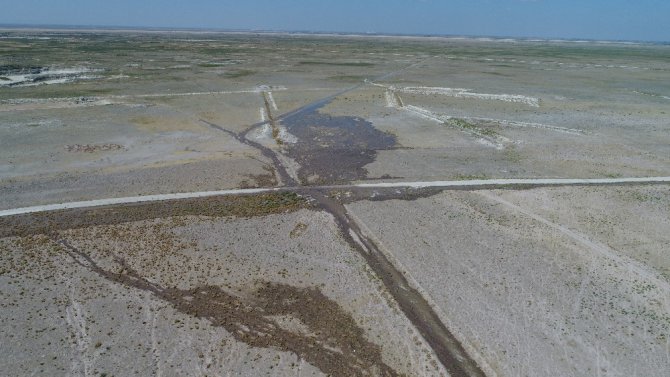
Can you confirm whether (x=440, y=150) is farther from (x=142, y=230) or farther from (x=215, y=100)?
(x=215, y=100)

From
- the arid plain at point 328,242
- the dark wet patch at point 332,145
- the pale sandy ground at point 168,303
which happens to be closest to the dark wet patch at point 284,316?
the arid plain at point 328,242

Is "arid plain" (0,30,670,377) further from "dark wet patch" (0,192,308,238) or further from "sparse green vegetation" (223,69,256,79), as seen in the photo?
"sparse green vegetation" (223,69,256,79)

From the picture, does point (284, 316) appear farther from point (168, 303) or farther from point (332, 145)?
point (332, 145)

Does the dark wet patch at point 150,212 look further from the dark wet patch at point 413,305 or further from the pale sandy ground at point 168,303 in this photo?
the dark wet patch at point 413,305

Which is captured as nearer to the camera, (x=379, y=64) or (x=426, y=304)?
(x=426, y=304)

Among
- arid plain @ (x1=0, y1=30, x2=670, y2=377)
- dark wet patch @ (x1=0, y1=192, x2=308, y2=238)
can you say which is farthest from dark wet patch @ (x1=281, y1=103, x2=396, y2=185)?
dark wet patch @ (x1=0, y1=192, x2=308, y2=238)

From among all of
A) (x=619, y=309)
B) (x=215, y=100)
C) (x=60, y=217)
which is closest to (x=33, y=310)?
(x=60, y=217)

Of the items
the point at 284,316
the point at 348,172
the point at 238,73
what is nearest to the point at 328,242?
the point at 284,316
